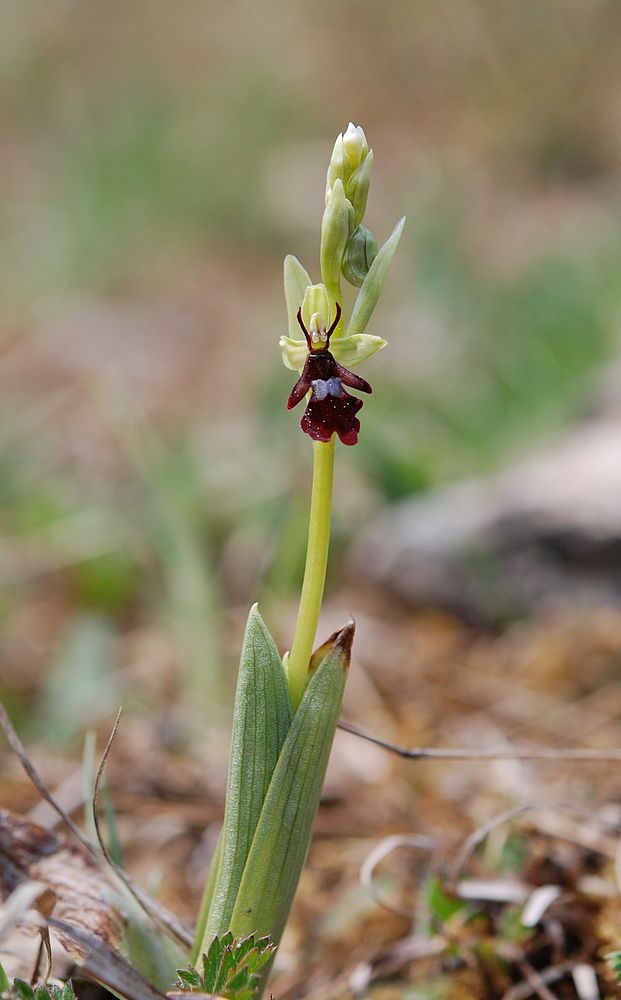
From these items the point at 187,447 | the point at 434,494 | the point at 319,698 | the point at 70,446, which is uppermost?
the point at 70,446

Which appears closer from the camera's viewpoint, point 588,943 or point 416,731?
point 588,943

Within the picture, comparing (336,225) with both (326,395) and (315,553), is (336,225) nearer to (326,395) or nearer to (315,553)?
(326,395)

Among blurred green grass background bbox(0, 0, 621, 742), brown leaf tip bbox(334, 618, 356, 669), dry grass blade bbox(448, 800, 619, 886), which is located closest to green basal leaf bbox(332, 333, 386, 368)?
brown leaf tip bbox(334, 618, 356, 669)

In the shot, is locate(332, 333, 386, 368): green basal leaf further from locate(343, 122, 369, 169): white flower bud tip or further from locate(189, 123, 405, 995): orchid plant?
locate(343, 122, 369, 169): white flower bud tip

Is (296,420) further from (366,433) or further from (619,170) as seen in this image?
(619,170)

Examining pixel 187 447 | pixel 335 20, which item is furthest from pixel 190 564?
pixel 335 20

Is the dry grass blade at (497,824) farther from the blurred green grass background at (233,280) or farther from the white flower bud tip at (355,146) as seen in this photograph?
the blurred green grass background at (233,280)
